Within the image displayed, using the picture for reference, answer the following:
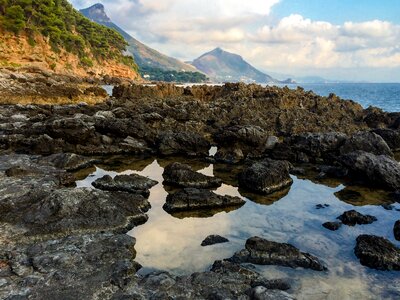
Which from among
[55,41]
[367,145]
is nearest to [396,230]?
[367,145]

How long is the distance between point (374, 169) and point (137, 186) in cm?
1266

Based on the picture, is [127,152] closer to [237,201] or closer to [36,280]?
[237,201]

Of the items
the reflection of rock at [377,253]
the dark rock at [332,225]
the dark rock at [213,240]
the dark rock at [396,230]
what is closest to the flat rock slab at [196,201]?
the dark rock at [213,240]

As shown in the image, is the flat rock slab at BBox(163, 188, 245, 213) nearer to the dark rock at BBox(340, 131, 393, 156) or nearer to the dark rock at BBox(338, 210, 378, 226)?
the dark rock at BBox(338, 210, 378, 226)

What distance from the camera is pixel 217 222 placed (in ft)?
49.0

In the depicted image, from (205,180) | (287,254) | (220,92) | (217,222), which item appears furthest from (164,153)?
(220,92)

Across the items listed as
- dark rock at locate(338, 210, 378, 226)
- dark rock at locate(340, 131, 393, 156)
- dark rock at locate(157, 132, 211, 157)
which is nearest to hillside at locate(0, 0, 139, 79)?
dark rock at locate(157, 132, 211, 157)

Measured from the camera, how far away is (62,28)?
118 metres

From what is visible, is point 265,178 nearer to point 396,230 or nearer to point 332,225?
point 332,225

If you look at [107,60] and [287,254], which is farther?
[107,60]

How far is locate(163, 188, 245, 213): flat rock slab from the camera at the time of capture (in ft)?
52.7

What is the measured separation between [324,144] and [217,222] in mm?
14386

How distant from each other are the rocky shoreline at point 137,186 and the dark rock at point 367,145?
0.25ft

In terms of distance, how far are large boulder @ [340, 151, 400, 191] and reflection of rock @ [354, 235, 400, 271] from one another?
8016 mm
